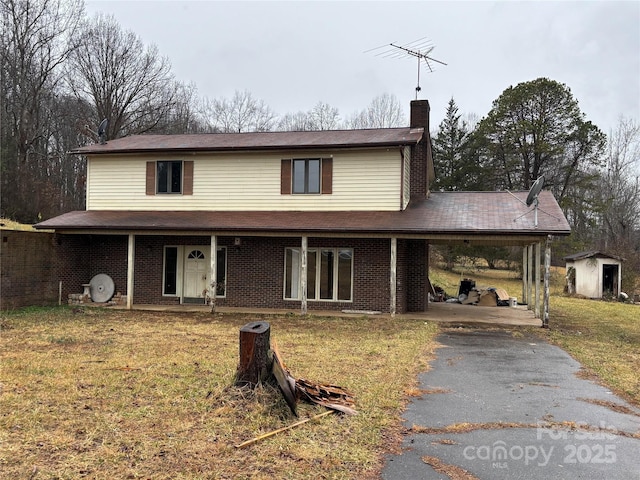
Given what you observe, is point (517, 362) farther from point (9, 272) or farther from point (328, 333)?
point (9, 272)

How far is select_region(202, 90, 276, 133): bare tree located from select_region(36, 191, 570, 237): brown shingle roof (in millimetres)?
26249

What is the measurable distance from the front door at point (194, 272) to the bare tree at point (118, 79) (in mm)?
20409

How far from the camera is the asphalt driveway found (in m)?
4.28

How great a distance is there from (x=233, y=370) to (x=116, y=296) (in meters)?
10.7

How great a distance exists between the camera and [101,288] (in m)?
16.7

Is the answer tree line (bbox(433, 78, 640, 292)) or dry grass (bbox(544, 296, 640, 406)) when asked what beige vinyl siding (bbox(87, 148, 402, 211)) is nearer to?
dry grass (bbox(544, 296, 640, 406))

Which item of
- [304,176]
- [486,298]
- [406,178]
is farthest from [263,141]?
[486,298]

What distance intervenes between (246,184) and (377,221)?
15.2 feet

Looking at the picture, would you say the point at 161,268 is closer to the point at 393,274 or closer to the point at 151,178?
the point at 151,178

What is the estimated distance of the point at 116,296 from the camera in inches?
658

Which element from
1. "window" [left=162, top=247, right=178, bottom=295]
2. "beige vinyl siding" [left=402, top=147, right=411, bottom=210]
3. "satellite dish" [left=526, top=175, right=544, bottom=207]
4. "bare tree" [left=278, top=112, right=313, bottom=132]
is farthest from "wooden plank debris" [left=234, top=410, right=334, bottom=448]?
"bare tree" [left=278, top=112, right=313, bottom=132]

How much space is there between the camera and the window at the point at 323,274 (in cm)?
1562

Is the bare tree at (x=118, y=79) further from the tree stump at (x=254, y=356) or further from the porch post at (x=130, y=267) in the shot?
the tree stump at (x=254, y=356)

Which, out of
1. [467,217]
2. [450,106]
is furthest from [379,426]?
[450,106]
